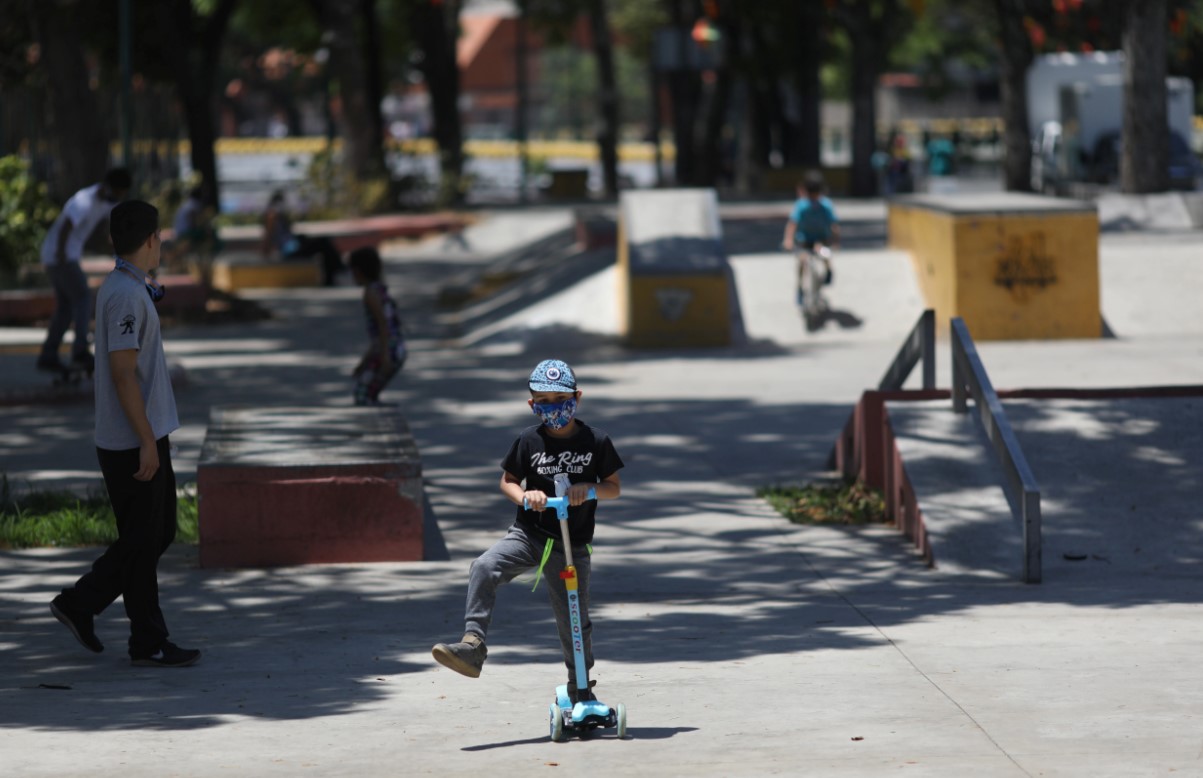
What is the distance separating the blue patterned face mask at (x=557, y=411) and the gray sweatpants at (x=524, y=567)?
47cm

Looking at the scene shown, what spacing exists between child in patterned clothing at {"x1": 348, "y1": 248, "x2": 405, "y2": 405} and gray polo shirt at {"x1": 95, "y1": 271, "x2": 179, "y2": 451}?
4452 mm

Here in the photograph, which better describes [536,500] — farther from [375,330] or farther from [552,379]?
[375,330]

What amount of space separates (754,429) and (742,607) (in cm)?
528

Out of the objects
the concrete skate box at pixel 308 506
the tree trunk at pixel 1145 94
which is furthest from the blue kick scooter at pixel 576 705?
the tree trunk at pixel 1145 94

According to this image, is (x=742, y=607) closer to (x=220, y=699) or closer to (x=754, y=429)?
(x=220, y=699)

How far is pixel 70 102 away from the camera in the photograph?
2538cm

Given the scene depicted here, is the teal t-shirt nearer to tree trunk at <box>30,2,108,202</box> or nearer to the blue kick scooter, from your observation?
tree trunk at <box>30,2,108,202</box>

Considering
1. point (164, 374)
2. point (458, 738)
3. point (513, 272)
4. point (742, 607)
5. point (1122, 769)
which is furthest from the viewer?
point (513, 272)

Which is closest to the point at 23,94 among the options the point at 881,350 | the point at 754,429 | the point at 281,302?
the point at 281,302

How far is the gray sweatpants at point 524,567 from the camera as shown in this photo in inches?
248

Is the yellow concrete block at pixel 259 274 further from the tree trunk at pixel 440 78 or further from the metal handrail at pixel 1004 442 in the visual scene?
the metal handrail at pixel 1004 442

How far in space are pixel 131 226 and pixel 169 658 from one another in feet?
5.65

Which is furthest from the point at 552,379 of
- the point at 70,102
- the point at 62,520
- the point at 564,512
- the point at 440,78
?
the point at 440,78

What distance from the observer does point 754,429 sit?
13.9m
